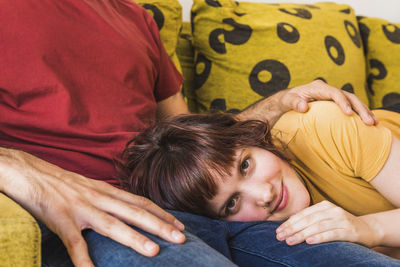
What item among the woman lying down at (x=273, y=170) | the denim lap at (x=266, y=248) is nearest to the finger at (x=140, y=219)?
the denim lap at (x=266, y=248)

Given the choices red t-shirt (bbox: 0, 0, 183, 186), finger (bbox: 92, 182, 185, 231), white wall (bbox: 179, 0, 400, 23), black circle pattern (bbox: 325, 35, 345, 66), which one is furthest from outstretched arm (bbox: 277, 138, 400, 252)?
white wall (bbox: 179, 0, 400, 23)

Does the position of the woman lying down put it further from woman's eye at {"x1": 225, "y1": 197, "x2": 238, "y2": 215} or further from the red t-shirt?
the red t-shirt

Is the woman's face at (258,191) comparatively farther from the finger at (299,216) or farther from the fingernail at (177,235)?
the fingernail at (177,235)

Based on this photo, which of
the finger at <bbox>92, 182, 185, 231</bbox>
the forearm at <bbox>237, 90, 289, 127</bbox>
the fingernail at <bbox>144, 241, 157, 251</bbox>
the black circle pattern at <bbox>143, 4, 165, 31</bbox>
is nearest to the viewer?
the fingernail at <bbox>144, 241, 157, 251</bbox>

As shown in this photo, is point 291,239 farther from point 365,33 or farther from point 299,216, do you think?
point 365,33

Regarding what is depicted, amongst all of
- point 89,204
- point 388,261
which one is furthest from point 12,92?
point 388,261

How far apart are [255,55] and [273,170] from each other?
2.43ft

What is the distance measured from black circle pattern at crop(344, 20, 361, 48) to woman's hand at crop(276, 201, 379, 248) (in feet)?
3.81

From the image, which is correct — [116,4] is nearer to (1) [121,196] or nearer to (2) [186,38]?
(2) [186,38]

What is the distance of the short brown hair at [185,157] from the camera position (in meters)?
0.88

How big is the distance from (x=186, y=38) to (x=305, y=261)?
1.26 meters

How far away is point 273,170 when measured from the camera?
917 mm

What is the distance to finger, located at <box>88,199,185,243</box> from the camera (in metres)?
0.63

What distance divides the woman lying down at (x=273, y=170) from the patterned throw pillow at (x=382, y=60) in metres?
0.92
